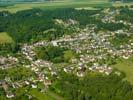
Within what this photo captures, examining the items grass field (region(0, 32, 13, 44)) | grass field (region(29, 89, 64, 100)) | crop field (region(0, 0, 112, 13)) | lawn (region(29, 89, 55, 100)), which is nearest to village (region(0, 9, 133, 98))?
lawn (region(29, 89, 55, 100))

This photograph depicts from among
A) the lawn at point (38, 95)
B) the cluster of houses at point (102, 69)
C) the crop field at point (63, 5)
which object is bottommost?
the crop field at point (63, 5)

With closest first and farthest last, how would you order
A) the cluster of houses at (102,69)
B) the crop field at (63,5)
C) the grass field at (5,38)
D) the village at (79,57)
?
the village at (79,57) < the cluster of houses at (102,69) < the grass field at (5,38) < the crop field at (63,5)

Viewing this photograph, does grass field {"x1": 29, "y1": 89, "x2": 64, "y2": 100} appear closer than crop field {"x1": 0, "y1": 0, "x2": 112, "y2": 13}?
Yes

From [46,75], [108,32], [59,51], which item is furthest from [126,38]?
[46,75]

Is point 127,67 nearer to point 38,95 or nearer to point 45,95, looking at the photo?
point 45,95

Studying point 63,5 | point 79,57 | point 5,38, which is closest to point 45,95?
point 79,57

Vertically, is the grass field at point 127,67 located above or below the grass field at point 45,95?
below

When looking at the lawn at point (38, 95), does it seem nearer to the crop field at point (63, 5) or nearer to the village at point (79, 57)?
the village at point (79, 57)

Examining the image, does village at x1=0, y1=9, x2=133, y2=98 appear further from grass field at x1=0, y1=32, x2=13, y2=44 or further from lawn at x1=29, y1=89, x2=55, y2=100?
grass field at x1=0, y1=32, x2=13, y2=44

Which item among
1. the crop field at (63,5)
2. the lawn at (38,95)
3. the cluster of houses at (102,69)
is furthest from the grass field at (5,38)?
the lawn at (38,95)
